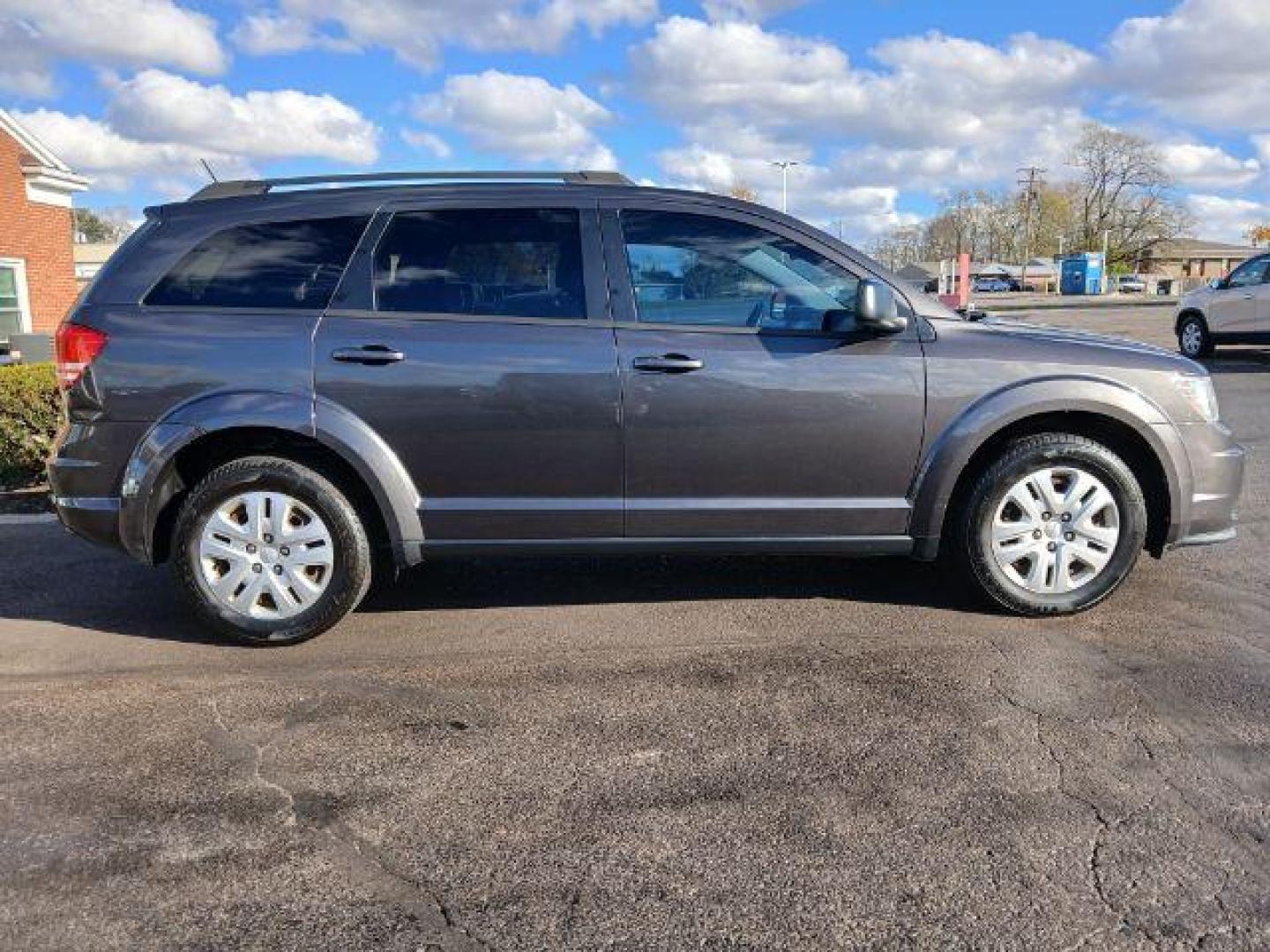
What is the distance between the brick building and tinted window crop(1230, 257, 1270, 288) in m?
20.7

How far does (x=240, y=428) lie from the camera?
417 centimetres

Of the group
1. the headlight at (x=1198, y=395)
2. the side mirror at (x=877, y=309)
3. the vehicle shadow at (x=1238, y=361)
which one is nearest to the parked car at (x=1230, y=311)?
the vehicle shadow at (x=1238, y=361)

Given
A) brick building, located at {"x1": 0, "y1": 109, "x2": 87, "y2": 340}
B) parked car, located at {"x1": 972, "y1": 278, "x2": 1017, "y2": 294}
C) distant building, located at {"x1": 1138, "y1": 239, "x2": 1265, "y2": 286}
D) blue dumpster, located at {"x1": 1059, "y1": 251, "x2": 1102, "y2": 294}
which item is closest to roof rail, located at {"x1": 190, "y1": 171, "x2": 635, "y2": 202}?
brick building, located at {"x1": 0, "y1": 109, "x2": 87, "y2": 340}

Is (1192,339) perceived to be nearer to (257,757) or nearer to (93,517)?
(93,517)

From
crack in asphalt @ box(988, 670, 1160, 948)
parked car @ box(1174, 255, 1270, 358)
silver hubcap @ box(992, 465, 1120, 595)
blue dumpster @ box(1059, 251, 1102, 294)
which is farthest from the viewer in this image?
blue dumpster @ box(1059, 251, 1102, 294)

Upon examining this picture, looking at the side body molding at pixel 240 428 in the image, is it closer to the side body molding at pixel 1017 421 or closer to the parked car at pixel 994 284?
the side body molding at pixel 1017 421

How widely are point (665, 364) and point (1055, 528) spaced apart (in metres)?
1.82

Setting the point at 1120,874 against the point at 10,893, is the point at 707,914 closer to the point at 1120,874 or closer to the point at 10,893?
the point at 1120,874

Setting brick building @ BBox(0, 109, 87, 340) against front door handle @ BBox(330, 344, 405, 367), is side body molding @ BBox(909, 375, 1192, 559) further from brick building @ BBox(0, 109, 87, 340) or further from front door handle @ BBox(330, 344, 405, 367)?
brick building @ BBox(0, 109, 87, 340)

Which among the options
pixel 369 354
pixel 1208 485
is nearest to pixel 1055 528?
pixel 1208 485

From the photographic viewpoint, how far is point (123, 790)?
312 cm

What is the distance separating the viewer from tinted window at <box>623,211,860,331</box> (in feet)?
14.1

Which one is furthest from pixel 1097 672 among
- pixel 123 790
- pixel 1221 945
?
pixel 123 790

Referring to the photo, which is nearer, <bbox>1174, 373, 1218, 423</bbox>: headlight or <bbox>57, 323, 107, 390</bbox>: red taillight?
<bbox>57, 323, 107, 390</bbox>: red taillight
